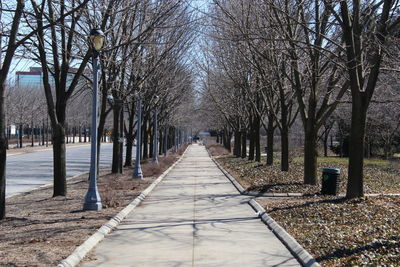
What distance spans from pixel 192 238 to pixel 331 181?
659 centimetres

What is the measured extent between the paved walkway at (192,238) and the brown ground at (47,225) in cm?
52

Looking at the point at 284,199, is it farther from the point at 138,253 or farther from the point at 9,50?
the point at 9,50

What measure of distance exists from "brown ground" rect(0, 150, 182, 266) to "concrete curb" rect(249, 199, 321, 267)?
3329 millimetres

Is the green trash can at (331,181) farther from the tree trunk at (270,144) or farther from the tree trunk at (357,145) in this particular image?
the tree trunk at (270,144)

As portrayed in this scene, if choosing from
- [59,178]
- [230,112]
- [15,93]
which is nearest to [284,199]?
[59,178]

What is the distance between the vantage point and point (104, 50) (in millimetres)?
12867

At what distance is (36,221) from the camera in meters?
10.1

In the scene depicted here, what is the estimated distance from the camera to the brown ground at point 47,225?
711 cm

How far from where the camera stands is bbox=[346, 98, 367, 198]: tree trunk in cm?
1232

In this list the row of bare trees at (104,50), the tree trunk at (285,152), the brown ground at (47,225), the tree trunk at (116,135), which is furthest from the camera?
the tree trunk at (285,152)

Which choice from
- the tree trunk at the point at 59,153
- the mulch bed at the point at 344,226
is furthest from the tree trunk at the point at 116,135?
the mulch bed at the point at 344,226

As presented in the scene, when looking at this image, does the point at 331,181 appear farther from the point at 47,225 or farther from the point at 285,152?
the point at 285,152

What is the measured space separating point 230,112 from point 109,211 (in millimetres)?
29875

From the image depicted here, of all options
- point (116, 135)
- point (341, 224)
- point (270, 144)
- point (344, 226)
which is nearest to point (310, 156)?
point (341, 224)
